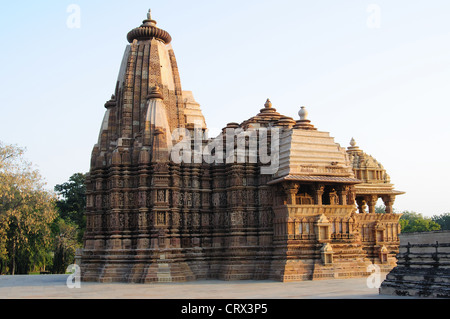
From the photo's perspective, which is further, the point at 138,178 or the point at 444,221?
the point at 444,221

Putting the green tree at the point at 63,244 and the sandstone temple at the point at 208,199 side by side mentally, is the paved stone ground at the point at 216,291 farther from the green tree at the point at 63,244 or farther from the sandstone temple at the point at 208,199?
the green tree at the point at 63,244

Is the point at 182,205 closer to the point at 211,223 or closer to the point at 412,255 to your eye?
the point at 211,223

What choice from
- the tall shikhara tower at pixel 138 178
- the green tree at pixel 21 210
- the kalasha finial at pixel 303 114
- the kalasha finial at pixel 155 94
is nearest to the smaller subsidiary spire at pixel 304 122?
the kalasha finial at pixel 303 114

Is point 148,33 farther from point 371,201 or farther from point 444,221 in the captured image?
point 444,221

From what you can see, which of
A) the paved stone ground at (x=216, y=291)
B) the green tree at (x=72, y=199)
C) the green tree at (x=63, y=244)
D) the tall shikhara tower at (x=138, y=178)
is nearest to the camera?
the paved stone ground at (x=216, y=291)

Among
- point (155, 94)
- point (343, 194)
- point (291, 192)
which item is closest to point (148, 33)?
point (155, 94)

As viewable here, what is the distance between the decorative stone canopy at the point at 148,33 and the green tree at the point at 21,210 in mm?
13428

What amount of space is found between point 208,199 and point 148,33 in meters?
9.83

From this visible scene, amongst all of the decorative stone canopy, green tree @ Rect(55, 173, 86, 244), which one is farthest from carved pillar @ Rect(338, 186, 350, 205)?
green tree @ Rect(55, 173, 86, 244)

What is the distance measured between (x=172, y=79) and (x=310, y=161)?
8970mm

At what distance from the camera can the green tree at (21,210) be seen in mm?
32094

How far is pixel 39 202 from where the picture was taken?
3347 centimetres

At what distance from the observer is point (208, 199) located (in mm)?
23609

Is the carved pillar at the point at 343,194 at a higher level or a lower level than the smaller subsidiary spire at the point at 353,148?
lower
